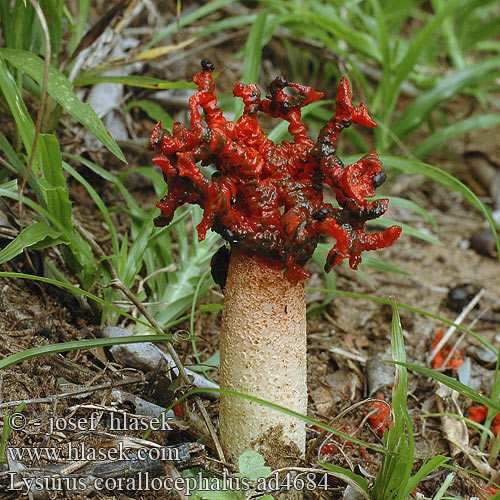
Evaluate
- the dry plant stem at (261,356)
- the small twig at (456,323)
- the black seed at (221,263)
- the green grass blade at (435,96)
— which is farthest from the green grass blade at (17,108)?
the green grass blade at (435,96)

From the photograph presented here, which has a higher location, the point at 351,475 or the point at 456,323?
the point at 351,475

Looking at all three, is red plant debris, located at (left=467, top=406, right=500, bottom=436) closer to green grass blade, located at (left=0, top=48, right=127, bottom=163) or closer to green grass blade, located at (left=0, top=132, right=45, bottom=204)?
green grass blade, located at (left=0, top=48, right=127, bottom=163)

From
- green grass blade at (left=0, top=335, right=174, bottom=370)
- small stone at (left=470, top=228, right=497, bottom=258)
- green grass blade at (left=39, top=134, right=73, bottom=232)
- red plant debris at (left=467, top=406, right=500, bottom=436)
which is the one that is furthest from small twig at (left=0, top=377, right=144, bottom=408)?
small stone at (left=470, top=228, right=497, bottom=258)

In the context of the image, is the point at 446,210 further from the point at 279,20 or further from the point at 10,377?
→ the point at 10,377

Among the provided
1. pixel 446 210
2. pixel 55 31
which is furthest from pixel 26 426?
pixel 446 210

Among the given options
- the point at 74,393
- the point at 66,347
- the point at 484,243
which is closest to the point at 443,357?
the point at 484,243

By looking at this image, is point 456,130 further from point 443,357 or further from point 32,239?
point 32,239

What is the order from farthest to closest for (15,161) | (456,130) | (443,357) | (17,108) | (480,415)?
(456,130), (443,357), (480,415), (15,161), (17,108)
